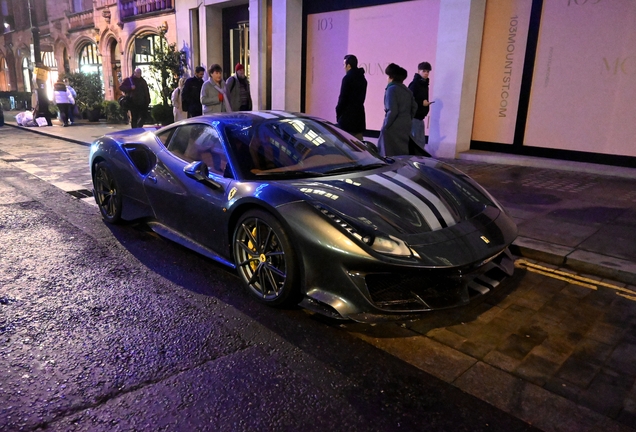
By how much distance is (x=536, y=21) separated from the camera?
9344 mm

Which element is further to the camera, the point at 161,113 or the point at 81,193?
the point at 161,113

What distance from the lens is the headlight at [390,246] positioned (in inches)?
117

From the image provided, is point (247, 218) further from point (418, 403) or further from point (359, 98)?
point (359, 98)

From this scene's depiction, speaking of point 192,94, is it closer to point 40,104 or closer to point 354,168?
point 354,168

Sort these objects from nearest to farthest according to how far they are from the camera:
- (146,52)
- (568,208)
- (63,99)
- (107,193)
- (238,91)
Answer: (107,193), (568,208), (238,91), (63,99), (146,52)

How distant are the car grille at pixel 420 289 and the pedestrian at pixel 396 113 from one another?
4.45 meters

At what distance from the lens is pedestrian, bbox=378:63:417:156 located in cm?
708

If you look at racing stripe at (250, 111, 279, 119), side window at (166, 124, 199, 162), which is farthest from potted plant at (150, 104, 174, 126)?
racing stripe at (250, 111, 279, 119)

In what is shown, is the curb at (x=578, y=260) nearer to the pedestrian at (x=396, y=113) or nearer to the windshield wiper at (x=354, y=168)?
the windshield wiper at (x=354, y=168)

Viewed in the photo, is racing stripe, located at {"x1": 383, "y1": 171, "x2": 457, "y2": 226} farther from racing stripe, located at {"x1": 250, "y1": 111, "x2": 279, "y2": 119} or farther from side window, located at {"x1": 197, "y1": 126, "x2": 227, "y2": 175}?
side window, located at {"x1": 197, "y1": 126, "x2": 227, "y2": 175}

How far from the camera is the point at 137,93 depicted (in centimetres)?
1346

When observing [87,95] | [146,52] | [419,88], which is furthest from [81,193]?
[146,52]

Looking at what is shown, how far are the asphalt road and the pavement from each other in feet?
0.56

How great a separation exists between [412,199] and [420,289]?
2.42ft
